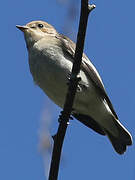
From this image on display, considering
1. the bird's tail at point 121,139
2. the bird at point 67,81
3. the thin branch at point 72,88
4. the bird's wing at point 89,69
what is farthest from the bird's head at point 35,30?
the thin branch at point 72,88

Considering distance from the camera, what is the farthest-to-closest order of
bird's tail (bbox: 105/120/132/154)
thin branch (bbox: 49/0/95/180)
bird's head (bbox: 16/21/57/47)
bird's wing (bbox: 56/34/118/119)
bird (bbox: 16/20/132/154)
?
bird's head (bbox: 16/21/57/47) < bird's tail (bbox: 105/120/132/154) < bird's wing (bbox: 56/34/118/119) < bird (bbox: 16/20/132/154) < thin branch (bbox: 49/0/95/180)

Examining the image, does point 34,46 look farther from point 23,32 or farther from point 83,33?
point 83,33

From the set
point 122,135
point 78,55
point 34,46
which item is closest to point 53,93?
point 34,46

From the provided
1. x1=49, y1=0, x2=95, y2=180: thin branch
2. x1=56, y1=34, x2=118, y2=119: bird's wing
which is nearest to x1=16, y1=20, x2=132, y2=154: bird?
x1=56, y1=34, x2=118, y2=119: bird's wing

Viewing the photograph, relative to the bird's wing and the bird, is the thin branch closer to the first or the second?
the bird

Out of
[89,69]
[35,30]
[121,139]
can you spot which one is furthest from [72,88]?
[35,30]

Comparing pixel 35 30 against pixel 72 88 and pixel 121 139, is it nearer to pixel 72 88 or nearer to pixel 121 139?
pixel 121 139

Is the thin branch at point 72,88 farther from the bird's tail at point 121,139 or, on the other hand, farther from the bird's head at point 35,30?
the bird's head at point 35,30
